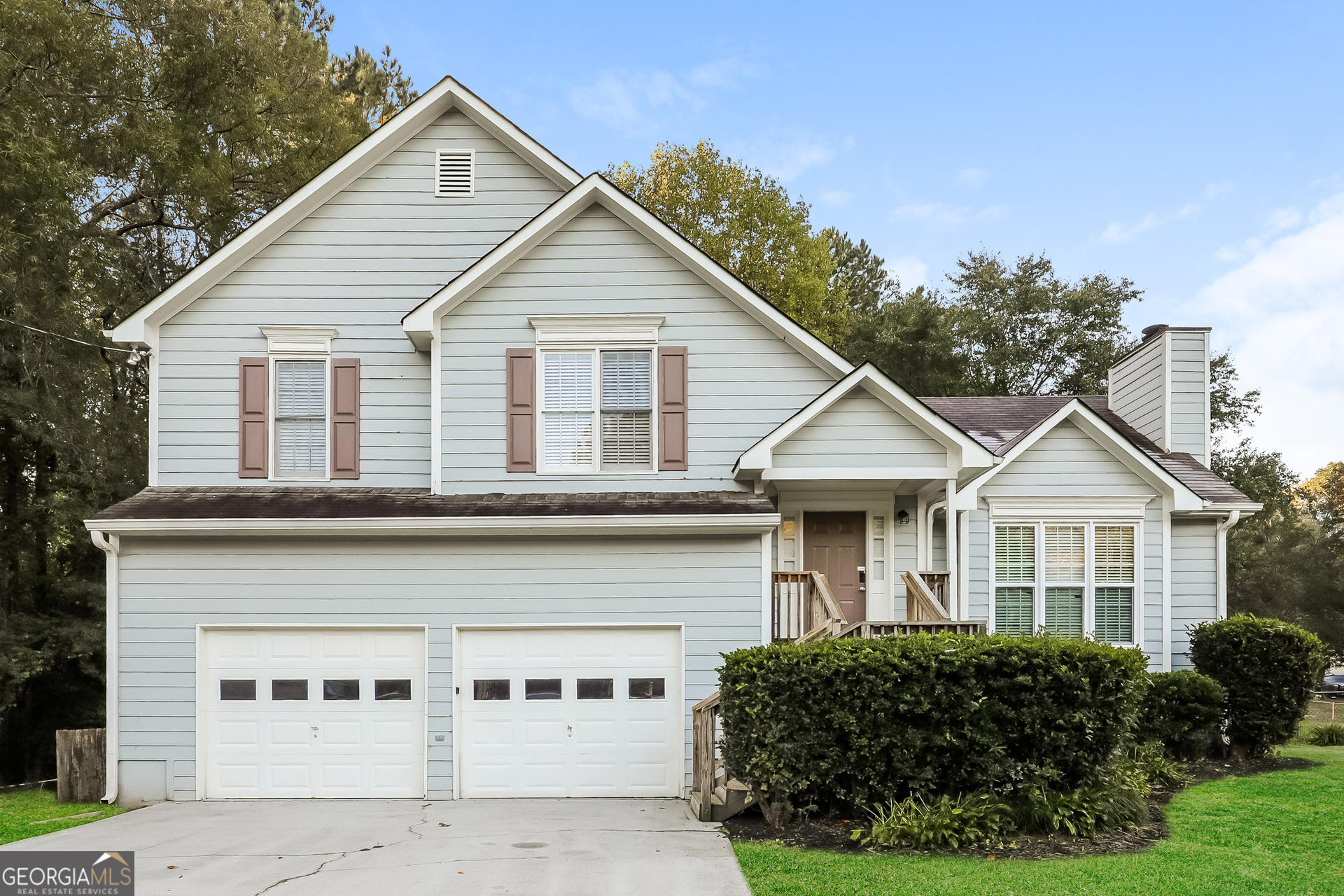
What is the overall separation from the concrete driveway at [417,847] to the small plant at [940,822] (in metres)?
1.36

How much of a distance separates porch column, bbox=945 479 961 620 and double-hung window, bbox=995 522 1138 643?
98cm

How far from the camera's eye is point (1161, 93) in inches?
671

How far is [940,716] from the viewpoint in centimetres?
768

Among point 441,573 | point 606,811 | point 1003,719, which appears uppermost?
point 441,573

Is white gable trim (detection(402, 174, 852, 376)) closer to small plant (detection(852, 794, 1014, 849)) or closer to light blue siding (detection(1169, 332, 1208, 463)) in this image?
small plant (detection(852, 794, 1014, 849))

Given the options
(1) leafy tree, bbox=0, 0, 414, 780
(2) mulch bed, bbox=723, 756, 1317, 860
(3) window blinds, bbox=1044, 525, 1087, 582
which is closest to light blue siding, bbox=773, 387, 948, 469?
(3) window blinds, bbox=1044, 525, 1087, 582

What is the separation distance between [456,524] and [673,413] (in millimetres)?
2939

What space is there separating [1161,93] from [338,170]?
1522 cm

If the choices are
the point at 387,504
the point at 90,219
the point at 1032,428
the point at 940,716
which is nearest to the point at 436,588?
the point at 387,504

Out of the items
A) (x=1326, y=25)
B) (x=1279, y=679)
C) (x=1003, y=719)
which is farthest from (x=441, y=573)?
(x=1326, y=25)

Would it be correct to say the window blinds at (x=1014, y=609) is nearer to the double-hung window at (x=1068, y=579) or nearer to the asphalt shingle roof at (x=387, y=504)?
the double-hung window at (x=1068, y=579)

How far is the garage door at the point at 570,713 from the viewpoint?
33.9ft

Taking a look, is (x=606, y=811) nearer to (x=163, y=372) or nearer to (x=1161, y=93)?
(x=163, y=372)

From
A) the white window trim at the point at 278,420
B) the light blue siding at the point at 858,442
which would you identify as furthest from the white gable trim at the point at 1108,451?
the white window trim at the point at 278,420
